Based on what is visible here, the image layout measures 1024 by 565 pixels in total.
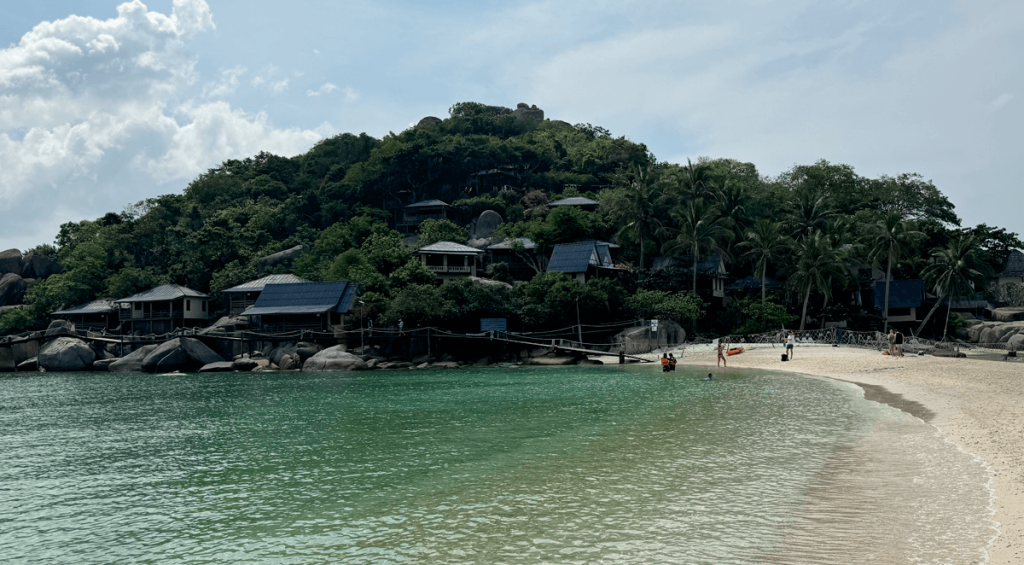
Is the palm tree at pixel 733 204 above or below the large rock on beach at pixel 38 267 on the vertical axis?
above

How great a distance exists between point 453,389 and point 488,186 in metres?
44.7

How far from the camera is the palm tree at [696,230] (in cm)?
4875

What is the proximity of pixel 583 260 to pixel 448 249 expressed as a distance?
11.0 metres

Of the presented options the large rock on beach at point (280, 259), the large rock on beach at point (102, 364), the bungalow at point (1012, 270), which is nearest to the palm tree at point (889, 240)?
the bungalow at point (1012, 270)

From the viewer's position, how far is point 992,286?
5688 centimetres

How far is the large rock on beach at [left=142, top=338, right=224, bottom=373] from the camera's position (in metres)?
43.8

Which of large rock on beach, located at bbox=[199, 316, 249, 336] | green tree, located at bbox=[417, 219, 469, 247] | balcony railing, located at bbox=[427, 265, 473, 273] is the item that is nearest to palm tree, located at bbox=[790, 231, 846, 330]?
balcony railing, located at bbox=[427, 265, 473, 273]

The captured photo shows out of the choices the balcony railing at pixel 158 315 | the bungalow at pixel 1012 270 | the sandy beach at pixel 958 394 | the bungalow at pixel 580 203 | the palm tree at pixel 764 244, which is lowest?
the sandy beach at pixel 958 394

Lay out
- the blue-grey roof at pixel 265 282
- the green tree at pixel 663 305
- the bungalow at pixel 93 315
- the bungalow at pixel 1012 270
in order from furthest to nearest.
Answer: the bungalow at pixel 1012 270 < the bungalow at pixel 93 315 < the blue-grey roof at pixel 265 282 < the green tree at pixel 663 305

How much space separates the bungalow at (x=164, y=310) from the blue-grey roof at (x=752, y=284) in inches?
1781

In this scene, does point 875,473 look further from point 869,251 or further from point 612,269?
point 869,251

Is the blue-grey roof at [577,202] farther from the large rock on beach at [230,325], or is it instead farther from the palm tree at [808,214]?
the large rock on beach at [230,325]

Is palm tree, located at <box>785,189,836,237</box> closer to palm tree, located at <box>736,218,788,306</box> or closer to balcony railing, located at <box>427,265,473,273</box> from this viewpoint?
palm tree, located at <box>736,218,788,306</box>

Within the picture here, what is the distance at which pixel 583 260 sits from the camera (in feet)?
159
